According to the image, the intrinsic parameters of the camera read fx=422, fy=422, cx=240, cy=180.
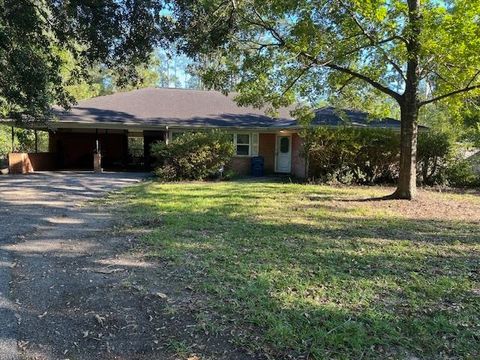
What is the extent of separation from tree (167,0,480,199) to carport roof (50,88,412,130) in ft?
17.6

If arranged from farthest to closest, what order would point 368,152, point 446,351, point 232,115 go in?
1. point 232,115
2. point 368,152
3. point 446,351

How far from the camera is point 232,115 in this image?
2206 centimetres

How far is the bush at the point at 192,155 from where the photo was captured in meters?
16.3

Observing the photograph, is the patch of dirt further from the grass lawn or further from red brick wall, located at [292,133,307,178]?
red brick wall, located at [292,133,307,178]

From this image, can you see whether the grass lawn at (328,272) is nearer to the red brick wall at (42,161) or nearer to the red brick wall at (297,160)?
the red brick wall at (297,160)

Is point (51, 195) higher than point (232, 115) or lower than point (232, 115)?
lower

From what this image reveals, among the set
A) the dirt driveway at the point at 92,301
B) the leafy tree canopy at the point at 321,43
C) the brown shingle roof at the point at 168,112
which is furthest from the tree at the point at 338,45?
the brown shingle roof at the point at 168,112

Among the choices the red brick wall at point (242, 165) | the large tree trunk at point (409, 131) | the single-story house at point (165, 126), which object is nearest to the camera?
the large tree trunk at point (409, 131)

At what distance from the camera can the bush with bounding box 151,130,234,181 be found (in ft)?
53.5

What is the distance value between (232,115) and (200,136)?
19.1 feet

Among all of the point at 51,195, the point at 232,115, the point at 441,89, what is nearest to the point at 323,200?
the point at 441,89

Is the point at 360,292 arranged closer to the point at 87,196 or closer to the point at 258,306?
the point at 258,306

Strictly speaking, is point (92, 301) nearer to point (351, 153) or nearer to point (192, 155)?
point (192, 155)

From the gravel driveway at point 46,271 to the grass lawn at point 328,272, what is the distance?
3.14ft
